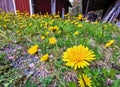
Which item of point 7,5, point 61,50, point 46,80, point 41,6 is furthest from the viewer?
point 41,6

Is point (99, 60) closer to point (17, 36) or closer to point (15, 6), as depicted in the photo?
point (17, 36)

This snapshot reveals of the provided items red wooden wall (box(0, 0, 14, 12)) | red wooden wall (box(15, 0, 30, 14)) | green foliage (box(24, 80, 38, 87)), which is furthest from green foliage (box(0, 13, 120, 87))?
red wooden wall (box(0, 0, 14, 12))

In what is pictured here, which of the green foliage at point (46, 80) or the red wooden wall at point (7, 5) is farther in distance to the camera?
the red wooden wall at point (7, 5)

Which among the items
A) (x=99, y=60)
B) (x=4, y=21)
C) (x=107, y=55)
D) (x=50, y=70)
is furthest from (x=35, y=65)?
(x=4, y=21)

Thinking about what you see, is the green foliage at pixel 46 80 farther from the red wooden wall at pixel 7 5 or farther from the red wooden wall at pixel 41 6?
the red wooden wall at pixel 7 5

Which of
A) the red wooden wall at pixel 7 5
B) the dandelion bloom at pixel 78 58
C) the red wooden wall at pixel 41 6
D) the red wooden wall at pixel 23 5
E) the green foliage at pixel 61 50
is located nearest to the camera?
the dandelion bloom at pixel 78 58

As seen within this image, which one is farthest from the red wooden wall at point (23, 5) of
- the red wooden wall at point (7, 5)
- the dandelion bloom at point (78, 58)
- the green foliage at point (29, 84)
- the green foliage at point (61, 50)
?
the dandelion bloom at point (78, 58)

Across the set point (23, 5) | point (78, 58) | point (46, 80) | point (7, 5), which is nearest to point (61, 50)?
point (46, 80)

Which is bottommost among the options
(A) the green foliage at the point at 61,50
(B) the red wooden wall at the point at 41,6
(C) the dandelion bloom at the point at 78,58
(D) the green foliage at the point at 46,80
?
(B) the red wooden wall at the point at 41,6

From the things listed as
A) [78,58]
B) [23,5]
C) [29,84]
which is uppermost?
[78,58]

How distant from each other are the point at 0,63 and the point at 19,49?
407mm

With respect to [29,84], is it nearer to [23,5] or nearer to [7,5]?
[23,5]

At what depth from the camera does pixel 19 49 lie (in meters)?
3.06

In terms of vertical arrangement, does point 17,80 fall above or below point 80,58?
below
